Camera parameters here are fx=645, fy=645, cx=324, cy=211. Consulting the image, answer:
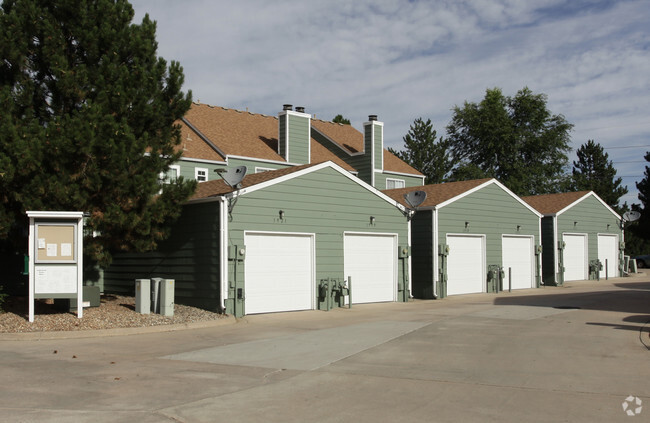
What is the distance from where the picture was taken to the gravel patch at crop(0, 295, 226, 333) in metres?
13.2

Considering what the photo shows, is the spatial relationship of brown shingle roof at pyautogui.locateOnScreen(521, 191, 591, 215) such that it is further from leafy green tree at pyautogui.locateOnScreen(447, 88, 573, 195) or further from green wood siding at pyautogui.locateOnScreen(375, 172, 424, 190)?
leafy green tree at pyautogui.locateOnScreen(447, 88, 573, 195)

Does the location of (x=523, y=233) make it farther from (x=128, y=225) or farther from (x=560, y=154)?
(x=560, y=154)

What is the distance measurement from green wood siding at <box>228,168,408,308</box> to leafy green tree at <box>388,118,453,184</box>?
142 feet

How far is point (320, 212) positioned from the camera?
59.7 ft

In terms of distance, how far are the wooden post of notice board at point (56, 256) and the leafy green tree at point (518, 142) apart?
142ft

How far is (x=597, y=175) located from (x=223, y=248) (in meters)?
55.6

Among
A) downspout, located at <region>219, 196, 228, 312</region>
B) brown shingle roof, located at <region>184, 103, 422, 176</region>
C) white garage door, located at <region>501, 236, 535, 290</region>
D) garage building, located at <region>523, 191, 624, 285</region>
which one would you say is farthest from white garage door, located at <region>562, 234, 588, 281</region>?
downspout, located at <region>219, 196, 228, 312</region>

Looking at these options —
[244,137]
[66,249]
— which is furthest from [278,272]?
[244,137]

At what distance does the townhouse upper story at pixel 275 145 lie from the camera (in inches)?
961

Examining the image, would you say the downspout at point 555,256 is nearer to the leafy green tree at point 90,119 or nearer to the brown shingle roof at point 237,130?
the brown shingle roof at point 237,130

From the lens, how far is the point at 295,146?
27656 mm

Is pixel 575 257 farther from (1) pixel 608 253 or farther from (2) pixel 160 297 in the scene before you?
(2) pixel 160 297

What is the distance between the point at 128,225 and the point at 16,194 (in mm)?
2403

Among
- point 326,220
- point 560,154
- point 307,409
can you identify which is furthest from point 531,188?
point 307,409
